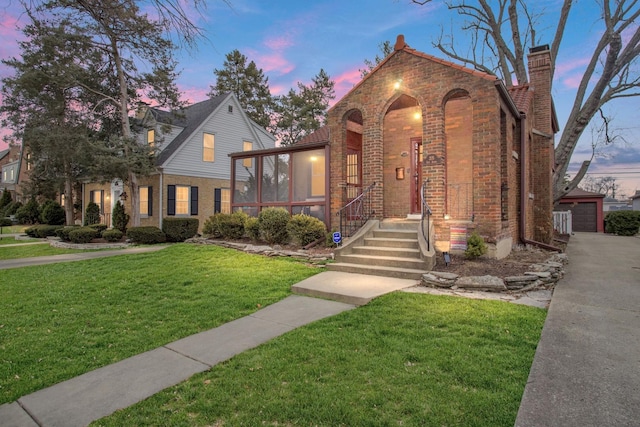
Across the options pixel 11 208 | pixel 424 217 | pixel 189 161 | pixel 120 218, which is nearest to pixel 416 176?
pixel 424 217

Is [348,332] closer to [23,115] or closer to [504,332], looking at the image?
[504,332]

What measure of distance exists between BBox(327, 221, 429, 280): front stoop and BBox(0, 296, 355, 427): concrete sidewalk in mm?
2524

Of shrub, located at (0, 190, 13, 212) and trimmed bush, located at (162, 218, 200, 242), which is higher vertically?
shrub, located at (0, 190, 13, 212)

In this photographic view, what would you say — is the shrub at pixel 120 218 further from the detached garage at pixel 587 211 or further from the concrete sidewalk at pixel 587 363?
the detached garage at pixel 587 211

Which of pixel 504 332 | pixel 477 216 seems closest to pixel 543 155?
pixel 477 216

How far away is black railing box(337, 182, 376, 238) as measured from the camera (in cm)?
922

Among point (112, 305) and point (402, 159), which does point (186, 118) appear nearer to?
point (402, 159)

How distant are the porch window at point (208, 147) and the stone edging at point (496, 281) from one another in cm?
1565

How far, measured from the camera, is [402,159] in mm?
10547

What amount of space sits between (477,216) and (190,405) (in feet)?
23.6

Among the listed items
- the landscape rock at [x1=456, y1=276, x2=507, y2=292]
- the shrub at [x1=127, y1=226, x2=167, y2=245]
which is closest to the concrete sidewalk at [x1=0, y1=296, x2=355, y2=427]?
the landscape rock at [x1=456, y1=276, x2=507, y2=292]

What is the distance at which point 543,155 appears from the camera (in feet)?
40.1

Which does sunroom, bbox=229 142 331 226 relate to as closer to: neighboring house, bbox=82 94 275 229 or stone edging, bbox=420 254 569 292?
neighboring house, bbox=82 94 275 229

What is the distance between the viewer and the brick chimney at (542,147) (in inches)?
480
